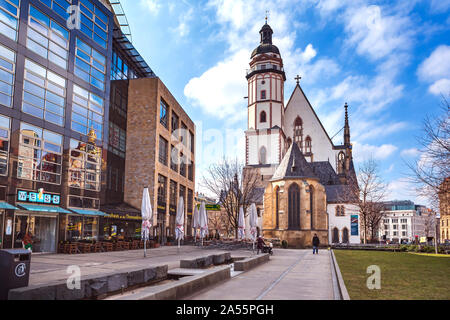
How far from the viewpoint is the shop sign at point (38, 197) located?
77.9ft

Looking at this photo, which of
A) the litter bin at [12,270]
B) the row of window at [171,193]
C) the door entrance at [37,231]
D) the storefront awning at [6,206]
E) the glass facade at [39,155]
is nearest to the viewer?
the litter bin at [12,270]

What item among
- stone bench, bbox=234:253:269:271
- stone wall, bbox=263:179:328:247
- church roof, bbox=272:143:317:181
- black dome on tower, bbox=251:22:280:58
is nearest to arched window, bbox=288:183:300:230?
stone wall, bbox=263:179:328:247

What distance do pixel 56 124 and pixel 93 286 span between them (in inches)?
799

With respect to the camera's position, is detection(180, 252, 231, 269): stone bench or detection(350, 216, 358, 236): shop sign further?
detection(350, 216, 358, 236): shop sign

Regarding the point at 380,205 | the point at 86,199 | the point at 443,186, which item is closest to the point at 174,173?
the point at 86,199

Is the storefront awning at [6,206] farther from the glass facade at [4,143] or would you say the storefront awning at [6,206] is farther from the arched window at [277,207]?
the arched window at [277,207]

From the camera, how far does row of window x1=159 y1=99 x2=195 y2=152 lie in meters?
42.7

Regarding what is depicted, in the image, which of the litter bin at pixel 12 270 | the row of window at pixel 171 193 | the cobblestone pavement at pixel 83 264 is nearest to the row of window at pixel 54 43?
the row of window at pixel 171 193

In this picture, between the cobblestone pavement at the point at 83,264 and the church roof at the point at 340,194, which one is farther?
the church roof at the point at 340,194

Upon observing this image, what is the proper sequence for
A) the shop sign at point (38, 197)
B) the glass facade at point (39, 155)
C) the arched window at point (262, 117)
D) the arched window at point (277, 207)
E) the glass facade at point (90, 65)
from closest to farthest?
the shop sign at point (38, 197)
the glass facade at point (39, 155)
the glass facade at point (90, 65)
the arched window at point (277, 207)
the arched window at point (262, 117)

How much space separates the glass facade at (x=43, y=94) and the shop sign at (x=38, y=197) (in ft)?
15.5

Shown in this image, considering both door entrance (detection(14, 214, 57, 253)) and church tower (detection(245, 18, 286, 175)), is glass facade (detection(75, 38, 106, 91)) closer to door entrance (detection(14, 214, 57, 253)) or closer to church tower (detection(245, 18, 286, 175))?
door entrance (detection(14, 214, 57, 253))

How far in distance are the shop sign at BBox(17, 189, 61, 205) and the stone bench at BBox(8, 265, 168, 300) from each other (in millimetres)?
14299
